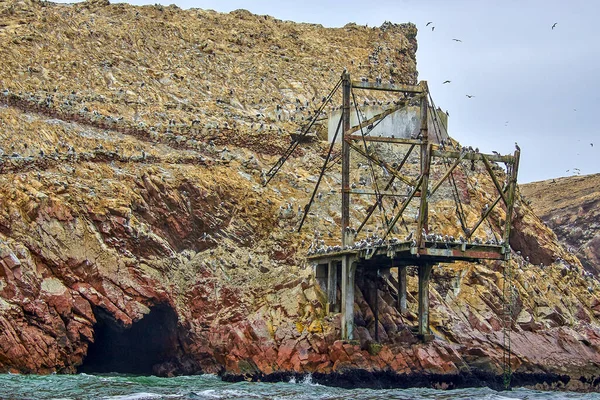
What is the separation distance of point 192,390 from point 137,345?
39.8 feet

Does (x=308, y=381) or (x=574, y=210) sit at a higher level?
(x=574, y=210)

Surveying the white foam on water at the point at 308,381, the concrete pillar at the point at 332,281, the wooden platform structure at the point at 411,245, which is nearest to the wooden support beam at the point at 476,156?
the wooden platform structure at the point at 411,245

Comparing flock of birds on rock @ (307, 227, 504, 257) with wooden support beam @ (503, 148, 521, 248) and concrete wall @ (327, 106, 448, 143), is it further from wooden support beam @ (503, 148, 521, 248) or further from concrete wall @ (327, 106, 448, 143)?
concrete wall @ (327, 106, 448, 143)

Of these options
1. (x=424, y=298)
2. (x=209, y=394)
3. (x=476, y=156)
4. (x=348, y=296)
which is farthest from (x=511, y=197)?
(x=209, y=394)

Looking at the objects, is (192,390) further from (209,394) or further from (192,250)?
(192,250)

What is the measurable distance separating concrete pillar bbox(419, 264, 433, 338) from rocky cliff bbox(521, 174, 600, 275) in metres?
54.3

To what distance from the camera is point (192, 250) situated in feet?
214

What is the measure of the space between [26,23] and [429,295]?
3668cm

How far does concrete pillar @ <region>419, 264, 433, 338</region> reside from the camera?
6200cm

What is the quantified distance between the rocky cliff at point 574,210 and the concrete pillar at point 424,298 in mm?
54263

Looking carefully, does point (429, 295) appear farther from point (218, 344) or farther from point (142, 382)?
point (142, 382)

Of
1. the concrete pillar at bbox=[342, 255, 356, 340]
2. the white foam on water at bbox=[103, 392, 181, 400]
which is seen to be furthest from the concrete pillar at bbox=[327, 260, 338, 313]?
the white foam on water at bbox=[103, 392, 181, 400]

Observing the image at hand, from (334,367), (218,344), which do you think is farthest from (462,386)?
(218,344)

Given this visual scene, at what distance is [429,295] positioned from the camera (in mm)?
65750
